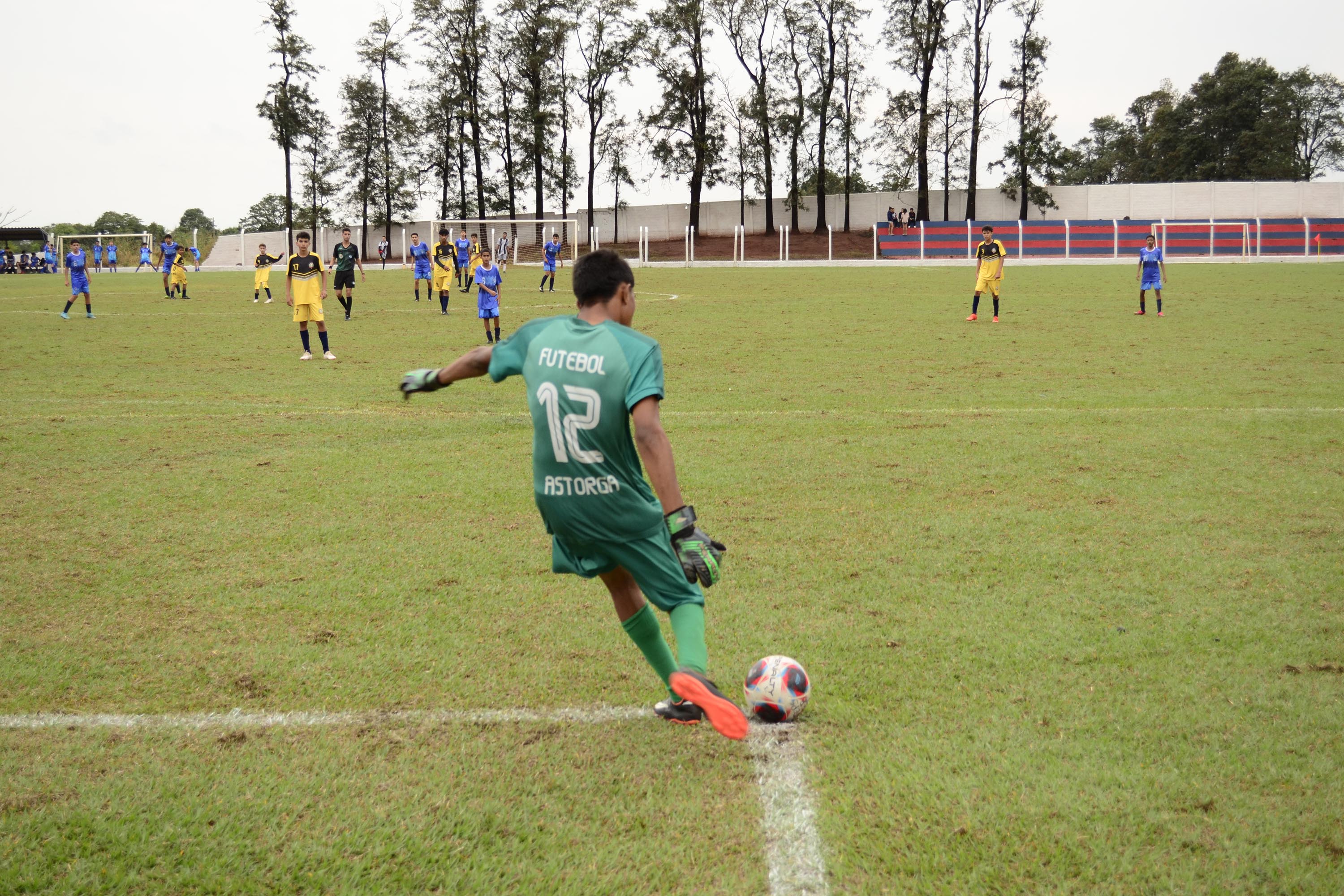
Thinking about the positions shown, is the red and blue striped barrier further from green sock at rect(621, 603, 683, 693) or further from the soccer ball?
green sock at rect(621, 603, 683, 693)

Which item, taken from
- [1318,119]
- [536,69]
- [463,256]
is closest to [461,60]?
[536,69]

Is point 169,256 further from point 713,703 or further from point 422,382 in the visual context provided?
point 713,703

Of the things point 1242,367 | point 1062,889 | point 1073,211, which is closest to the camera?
point 1062,889

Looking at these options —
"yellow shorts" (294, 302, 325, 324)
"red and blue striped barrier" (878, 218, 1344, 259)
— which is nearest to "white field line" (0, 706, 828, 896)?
"yellow shorts" (294, 302, 325, 324)

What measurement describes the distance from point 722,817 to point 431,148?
240 feet

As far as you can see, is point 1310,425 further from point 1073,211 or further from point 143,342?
point 1073,211

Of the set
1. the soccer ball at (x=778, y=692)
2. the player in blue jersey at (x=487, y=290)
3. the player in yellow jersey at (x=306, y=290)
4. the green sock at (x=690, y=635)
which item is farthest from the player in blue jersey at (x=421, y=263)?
the green sock at (x=690, y=635)

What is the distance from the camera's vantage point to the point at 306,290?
1673cm

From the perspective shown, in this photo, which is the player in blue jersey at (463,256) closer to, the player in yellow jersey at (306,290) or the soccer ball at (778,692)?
the player in yellow jersey at (306,290)

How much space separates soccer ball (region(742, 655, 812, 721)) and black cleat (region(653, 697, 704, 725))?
0.22 m

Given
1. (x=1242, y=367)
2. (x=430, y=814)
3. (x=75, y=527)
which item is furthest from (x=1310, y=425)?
(x=75, y=527)

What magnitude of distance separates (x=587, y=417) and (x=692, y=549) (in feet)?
1.89

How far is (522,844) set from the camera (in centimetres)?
326

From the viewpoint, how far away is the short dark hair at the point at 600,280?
3.73 metres
